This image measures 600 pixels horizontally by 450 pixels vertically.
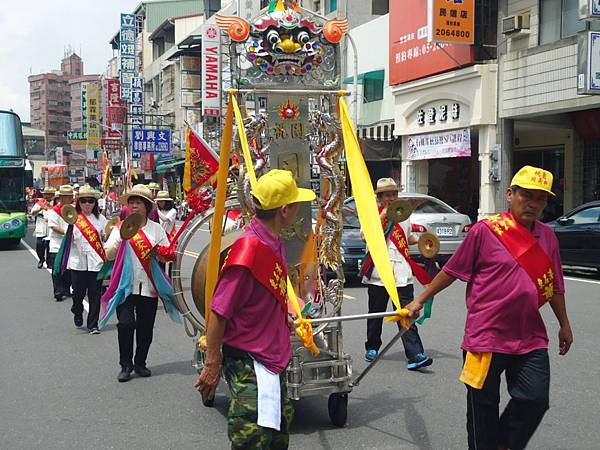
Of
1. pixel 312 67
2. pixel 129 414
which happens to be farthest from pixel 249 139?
pixel 129 414

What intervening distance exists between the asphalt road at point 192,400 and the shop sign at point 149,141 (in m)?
24.4

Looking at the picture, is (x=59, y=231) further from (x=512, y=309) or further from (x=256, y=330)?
(x=512, y=309)

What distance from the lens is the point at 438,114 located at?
22000 millimetres

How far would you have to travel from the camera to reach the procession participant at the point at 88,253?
9.00 meters

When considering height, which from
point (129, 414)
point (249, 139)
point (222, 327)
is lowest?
point (129, 414)

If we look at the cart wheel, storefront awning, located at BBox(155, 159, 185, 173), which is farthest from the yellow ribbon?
storefront awning, located at BBox(155, 159, 185, 173)

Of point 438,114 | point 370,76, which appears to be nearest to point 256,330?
point 438,114

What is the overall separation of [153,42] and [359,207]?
5288cm

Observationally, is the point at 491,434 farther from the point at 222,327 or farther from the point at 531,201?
the point at 222,327

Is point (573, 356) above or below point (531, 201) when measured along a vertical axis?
below

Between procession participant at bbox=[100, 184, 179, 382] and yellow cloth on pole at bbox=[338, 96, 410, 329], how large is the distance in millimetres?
2246

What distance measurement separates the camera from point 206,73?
30297 mm

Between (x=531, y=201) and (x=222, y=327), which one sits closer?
(x=222, y=327)

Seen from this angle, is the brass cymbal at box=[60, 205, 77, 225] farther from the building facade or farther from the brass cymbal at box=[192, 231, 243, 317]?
the building facade
